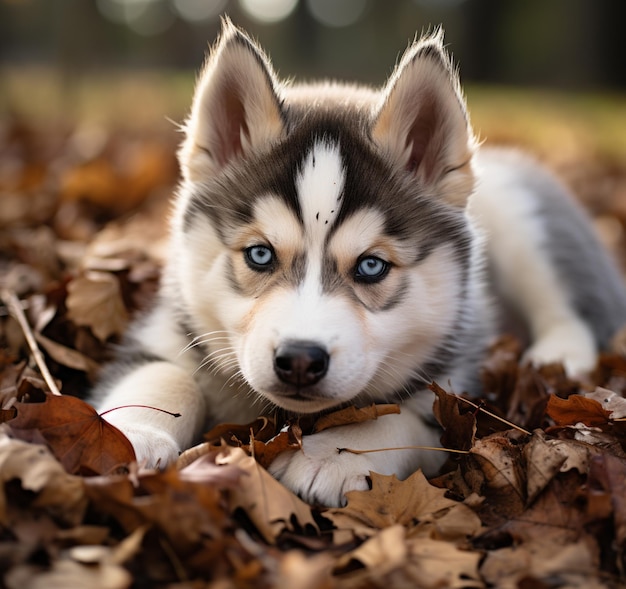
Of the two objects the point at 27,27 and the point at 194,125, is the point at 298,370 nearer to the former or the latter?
the point at 194,125

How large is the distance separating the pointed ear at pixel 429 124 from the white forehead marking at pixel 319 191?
0.28 m

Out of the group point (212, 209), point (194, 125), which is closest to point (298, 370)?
point (212, 209)

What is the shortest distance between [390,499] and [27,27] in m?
11.5

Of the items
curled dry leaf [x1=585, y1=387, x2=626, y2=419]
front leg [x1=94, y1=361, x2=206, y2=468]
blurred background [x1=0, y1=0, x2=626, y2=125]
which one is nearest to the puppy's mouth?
front leg [x1=94, y1=361, x2=206, y2=468]

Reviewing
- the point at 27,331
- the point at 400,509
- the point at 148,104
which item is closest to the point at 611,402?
the point at 400,509

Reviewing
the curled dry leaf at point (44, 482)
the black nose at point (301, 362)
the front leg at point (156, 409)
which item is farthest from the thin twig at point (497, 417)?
the curled dry leaf at point (44, 482)

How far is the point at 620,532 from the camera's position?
1.92m

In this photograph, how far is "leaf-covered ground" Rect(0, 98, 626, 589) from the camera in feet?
5.62

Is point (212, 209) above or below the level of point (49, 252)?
above

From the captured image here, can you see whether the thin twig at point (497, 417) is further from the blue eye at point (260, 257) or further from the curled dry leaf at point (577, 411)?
the blue eye at point (260, 257)

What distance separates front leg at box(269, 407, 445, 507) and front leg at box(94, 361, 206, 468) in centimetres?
36

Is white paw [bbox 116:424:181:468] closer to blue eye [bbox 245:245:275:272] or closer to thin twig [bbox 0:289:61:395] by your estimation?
thin twig [bbox 0:289:61:395]

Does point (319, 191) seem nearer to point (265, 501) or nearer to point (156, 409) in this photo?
point (156, 409)

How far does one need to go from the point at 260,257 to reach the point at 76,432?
80 cm
